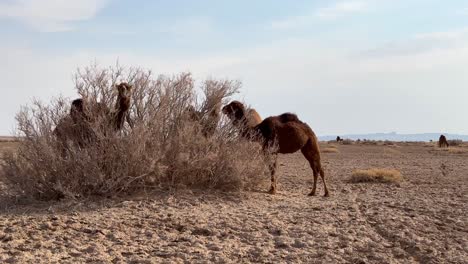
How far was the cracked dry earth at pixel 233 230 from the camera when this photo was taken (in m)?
6.64

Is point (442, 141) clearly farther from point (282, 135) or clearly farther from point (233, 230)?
point (233, 230)

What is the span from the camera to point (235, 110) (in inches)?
462

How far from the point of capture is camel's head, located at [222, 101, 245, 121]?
→ 38.4 feet

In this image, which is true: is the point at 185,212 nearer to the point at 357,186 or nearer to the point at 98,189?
the point at 98,189

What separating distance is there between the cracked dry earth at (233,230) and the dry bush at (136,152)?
15.2 inches

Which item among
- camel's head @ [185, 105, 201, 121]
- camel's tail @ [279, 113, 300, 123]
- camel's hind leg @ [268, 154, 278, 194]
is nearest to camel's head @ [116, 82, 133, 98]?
camel's head @ [185, 105, 201, 121]

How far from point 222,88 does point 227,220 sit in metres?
4.00

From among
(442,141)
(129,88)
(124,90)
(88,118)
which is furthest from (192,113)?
(442,141)

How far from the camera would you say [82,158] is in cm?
952

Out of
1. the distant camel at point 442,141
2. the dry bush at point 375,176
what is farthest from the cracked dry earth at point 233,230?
the distant camel at point 442,141

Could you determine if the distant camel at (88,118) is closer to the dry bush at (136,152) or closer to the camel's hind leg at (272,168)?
the dry bush at (136,152)

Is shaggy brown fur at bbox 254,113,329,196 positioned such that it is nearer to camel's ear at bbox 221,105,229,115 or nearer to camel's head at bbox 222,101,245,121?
camel's head at bbox 222,101,245,121

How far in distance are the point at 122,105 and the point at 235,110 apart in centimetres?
253

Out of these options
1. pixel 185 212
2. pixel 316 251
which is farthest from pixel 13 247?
pixel 316 251
